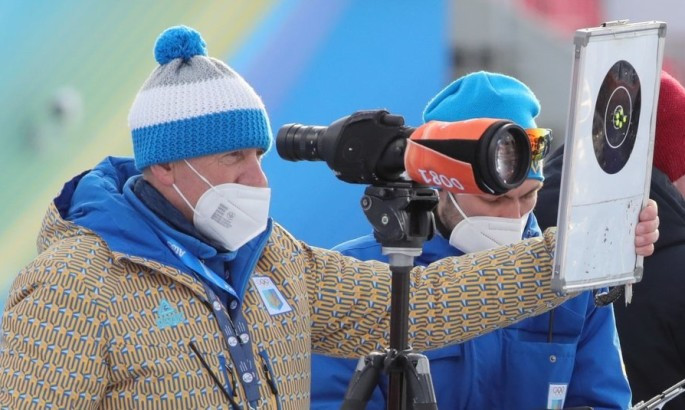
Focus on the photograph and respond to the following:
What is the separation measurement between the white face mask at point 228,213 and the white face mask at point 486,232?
0.56 meters

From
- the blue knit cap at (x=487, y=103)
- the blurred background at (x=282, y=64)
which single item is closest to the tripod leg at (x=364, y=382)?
the blue knit cap at (x=487, y=103)

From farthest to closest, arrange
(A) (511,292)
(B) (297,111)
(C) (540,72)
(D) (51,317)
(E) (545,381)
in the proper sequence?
1. (C) (540,72)
2. (B) (297,111)
3. (E) (545,381)
4. (A) (511,292)
5. (D) (51,317)

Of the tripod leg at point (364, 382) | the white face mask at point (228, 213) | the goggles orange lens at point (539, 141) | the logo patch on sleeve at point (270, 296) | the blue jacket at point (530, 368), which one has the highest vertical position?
the goggles orange lens at point (539, 141)

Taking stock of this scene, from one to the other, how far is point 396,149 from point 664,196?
51.3 inches

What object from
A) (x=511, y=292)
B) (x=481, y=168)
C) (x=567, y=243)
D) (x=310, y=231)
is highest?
(x=481, y=168)

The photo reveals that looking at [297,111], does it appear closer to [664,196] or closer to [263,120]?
[664,196]

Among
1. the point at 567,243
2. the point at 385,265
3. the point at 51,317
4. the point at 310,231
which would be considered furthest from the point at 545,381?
the point at 310,231

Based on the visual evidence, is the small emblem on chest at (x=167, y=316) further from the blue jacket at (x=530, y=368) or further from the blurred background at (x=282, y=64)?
the blurred background at (x=282, y=64)

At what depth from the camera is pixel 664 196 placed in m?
2.99

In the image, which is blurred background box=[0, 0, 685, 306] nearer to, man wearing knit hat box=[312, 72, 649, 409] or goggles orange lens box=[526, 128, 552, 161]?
man wearing knit hat box=[312, 72, 649, 409]

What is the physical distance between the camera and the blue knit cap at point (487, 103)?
2564mm

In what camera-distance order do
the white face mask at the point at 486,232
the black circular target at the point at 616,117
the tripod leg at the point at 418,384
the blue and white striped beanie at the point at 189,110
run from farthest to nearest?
the white face mask at the point at 486,232 < the blue and white striped beanie at the point at 189,110 < the black circular target at the point at 616,117 < the tripod leg at the point at 418,384

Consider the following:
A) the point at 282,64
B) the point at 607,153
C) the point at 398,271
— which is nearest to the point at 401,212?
the point at 398,271

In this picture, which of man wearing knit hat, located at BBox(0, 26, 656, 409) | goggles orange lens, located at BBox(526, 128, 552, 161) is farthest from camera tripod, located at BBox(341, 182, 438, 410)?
goggles orange lens, located at BBox(526, 128, 552, 161)
